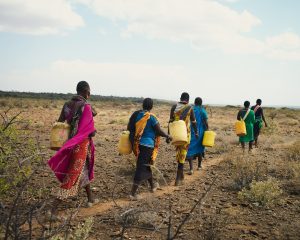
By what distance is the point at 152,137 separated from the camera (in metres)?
6.28

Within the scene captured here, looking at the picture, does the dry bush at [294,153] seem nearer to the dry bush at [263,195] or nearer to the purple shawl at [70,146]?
the dry bush at [263,195]

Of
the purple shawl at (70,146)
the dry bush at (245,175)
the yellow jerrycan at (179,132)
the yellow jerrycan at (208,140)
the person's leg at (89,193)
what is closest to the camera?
the purple shawl at (70,146)

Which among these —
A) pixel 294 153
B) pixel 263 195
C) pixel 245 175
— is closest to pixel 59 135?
pixel 263 195

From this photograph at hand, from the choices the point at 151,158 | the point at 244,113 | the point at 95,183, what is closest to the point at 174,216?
the point at 151,158

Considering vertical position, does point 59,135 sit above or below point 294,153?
above

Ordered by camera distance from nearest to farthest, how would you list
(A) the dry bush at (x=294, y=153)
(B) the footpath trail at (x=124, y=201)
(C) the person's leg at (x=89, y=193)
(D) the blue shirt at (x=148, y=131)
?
1. (B) the footpath trail at (x=124, y=201)
2. (C) the person's leg at (x=89, y=193)
3. (D) the blue shirt at (x=148, y=131)
4. (A) the dry bush at (x=294, y=153)

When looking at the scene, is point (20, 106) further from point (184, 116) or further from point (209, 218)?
point (209, 218)

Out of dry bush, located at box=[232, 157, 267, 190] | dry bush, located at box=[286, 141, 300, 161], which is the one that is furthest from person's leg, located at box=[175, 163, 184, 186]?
dry bush, located at box=[286, 141, 300, 161]

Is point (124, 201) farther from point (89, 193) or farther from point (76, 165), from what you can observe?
point (76, 165)

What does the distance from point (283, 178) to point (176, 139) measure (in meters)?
2.66

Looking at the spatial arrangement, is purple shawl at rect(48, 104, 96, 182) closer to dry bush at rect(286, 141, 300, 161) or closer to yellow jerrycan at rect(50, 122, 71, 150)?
yellow jerrycan at rect(50, 122, 71, 150)

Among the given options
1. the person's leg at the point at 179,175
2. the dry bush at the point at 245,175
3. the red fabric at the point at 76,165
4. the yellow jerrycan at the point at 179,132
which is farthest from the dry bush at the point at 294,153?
the red fabric at the point at 76,165

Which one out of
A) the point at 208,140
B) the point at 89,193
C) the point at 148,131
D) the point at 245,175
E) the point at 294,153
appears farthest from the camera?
the point at 294,153

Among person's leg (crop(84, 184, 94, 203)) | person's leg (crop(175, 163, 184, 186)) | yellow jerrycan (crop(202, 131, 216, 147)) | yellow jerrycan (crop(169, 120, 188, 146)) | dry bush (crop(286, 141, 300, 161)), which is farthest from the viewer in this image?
dry bush (crop(286, 141, 300, 161))
